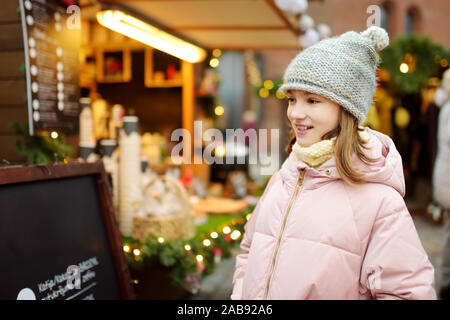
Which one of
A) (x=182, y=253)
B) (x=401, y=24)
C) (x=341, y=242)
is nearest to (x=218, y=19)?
(x=182, y=253)

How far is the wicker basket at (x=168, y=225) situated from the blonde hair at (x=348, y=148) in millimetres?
2006

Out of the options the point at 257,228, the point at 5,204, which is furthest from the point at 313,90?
the point at 5,204

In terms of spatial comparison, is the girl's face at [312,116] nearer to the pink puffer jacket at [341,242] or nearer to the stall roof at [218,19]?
the pink puffer jacket at [341,242]

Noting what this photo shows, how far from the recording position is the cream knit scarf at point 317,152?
1.49 m

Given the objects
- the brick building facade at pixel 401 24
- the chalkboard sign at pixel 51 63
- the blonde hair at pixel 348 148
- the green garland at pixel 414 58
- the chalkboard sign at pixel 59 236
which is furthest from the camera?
the brick building facade at pixel 401 24

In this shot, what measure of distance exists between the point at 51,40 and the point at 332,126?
1769 mm

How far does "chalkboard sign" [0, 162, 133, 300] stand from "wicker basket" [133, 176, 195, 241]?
2.74 feet

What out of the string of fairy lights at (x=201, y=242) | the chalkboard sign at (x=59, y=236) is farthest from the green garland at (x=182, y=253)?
the chalkboard sign at (x=59, y=236)

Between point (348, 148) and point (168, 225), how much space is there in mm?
2108

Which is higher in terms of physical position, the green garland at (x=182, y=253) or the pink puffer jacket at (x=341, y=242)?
the pink puffer jacket at (x=341, y=242)

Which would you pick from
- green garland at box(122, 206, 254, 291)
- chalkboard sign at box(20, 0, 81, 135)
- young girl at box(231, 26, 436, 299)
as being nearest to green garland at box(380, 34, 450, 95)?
green garland at box(122, 206, 254, 291)

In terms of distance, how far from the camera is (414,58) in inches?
275

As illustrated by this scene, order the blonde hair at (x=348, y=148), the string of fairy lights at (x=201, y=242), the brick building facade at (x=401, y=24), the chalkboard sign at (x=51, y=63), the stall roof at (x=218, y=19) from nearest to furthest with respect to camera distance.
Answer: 1. the blonde hair at (x=348, y=148)
2. the chalkboard sign at (x=51, y=63)
3. the string of fairy lights at (x=201, y=242)
4. the stall roof at (x=218, y=19)
5. the brick building facade at (x=401, y=24)

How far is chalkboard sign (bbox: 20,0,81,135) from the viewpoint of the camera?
2.27 meters
